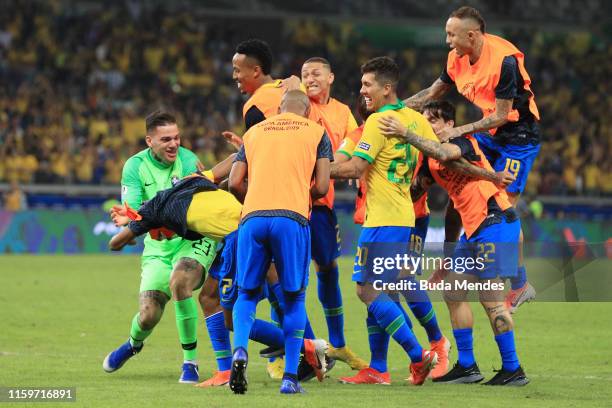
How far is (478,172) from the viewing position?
9.18m

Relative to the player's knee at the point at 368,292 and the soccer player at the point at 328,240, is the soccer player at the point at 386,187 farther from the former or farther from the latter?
the soccer player at the point at 328,240

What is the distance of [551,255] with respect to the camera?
12172mm

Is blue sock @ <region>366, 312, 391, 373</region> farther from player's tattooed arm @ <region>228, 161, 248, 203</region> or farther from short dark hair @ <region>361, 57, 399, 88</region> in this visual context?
short dark hair @ <region>361, 57, 399, 88</region>

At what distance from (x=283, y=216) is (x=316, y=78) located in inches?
97.3

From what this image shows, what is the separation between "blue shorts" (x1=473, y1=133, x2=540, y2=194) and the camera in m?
9.96

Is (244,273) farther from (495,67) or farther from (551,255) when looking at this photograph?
(551,255)

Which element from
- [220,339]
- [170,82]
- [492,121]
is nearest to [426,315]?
[492,121]

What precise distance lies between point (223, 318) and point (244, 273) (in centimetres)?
110

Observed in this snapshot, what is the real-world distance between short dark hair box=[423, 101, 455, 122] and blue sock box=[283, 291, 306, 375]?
2.34m

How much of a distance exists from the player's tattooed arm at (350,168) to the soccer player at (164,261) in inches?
53.1

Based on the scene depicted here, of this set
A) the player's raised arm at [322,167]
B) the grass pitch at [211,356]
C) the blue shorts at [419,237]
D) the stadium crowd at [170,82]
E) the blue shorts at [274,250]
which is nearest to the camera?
the grass pitch at [211,356]

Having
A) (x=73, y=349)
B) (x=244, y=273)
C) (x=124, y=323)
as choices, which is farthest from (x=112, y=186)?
(x=244, y=273)

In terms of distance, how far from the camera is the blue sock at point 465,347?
931 cm

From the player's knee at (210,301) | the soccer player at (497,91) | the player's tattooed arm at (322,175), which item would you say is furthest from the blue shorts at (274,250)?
the soccer player at (497,91)
